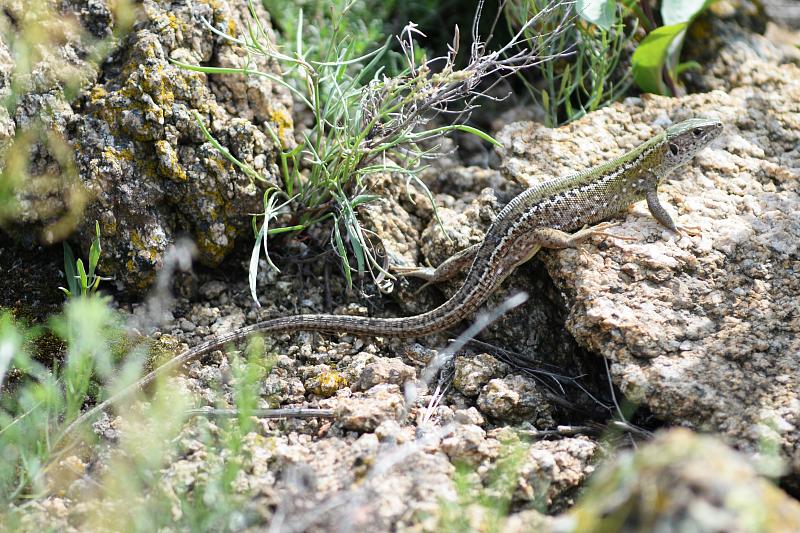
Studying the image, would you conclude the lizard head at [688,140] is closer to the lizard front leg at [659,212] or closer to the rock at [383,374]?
the lizard front leg at [659,212]

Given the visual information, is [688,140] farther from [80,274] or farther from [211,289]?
[80,274]

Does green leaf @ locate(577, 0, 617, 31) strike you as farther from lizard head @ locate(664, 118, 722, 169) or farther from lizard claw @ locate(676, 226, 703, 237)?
lizard claw @ locate(676, 226, 703, 237)

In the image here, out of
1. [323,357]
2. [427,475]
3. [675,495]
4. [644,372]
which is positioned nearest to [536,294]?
[644,372]

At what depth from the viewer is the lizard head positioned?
424 cm

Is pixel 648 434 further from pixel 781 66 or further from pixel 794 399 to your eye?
pixel 781 66

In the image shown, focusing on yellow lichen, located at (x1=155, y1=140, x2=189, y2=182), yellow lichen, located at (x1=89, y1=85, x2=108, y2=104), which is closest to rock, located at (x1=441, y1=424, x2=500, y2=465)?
yellow lichen, located at (x1=155, y1=140, x2=189, y2=182)

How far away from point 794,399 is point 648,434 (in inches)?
25.0

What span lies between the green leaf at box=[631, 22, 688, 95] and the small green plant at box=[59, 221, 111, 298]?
11.6 ft

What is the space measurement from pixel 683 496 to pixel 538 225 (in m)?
2.29

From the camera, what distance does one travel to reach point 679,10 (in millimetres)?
4844

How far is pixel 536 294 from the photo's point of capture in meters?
4.21

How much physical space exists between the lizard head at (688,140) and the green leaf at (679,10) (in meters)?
0.91

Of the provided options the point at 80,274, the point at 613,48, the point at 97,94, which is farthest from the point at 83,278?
the point at 613,48

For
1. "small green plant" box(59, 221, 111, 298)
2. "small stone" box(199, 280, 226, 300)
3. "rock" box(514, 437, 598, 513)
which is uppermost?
"small green plant" box(59, 221, 111, 298)
